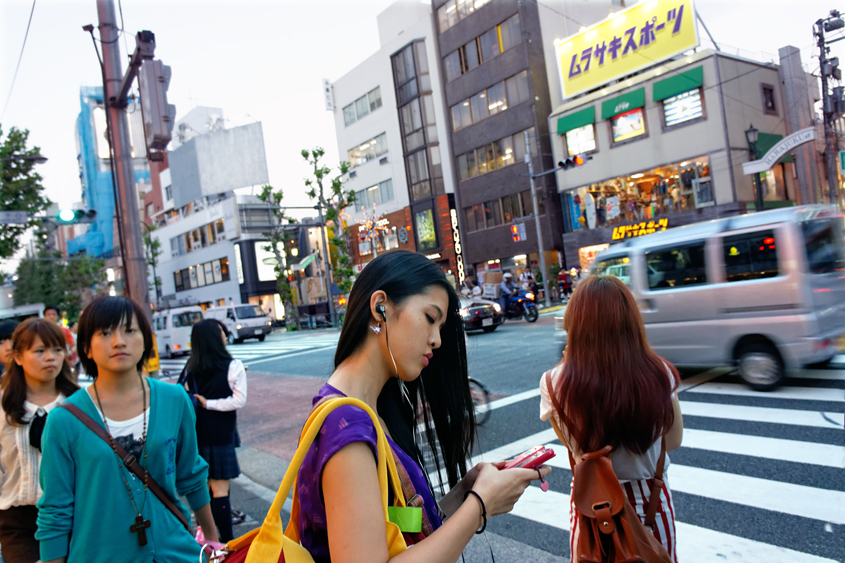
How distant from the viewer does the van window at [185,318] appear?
83.5 feet

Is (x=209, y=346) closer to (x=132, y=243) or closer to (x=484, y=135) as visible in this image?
(x=132, y=243)

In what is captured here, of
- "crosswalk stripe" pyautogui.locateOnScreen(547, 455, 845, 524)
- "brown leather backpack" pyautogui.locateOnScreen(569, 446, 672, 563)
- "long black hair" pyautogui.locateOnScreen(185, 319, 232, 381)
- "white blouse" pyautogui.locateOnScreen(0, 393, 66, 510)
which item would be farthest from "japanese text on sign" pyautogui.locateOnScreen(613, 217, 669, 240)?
"white blouse" pyautogui.locateOnScreen(0, 393, 66, 510)

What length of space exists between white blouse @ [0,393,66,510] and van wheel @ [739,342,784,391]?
7.31 meters

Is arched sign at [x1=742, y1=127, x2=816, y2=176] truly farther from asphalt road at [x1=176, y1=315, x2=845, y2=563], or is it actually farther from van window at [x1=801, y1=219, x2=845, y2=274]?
asphalt road at [x1=176, y1=315, x2=845, y2=563]

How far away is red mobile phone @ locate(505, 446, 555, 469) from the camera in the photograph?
4.92 feet

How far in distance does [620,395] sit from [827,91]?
94.2 ft

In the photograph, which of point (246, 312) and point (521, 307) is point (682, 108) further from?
point (246, 312)

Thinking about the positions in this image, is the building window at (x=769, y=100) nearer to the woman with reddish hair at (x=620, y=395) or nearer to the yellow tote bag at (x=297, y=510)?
the woman with reddish hair at (x=620, y=395)

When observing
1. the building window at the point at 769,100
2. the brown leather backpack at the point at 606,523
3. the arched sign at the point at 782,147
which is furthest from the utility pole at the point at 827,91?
the brown leather backpack at the point at 606,523

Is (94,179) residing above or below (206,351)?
above

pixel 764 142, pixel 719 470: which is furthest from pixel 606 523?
pixel 764 142

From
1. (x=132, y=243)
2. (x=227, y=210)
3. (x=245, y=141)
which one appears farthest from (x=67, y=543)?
(x=245, y=141)

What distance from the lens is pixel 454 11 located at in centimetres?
3403

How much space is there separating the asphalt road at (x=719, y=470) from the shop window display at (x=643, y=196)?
18086 millimetres
